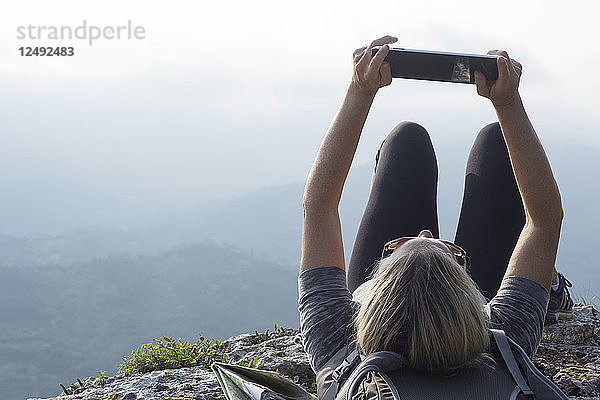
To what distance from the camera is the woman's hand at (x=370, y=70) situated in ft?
8.02

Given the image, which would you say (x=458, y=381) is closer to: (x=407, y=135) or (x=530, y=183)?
(x=530, y=183)

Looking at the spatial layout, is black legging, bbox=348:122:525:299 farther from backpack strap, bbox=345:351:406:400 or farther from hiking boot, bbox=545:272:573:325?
backpack strap, bbox=345:351:406:400

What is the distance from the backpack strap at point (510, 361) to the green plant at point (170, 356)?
Answer: 7.72ft

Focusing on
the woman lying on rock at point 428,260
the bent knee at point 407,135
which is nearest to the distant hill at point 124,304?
the bent knee at point 407,135

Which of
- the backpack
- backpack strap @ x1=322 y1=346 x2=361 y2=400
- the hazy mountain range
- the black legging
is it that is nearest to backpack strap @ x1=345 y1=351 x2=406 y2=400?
the backpack

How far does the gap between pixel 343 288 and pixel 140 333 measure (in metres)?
130

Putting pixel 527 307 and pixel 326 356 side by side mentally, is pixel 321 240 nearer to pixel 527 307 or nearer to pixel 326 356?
pixel 326 356

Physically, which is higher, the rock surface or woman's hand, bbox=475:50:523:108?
woman's hand, bbox=475:50:523:108

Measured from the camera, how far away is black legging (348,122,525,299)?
365 cm

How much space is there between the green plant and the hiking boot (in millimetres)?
2586

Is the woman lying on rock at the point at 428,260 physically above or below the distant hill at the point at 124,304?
above

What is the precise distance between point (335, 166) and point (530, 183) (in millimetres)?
863

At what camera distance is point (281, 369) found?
11.8ft

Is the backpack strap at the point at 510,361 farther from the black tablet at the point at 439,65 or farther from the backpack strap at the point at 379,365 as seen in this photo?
the black tablet at the point at 439,65
